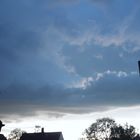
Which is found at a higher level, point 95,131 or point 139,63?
point 95,131

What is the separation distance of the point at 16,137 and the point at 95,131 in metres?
37.9

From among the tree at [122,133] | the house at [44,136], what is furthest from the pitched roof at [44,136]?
the tree at [122,133]

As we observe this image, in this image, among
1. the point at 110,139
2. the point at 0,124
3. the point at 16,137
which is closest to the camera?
the point at 0,124

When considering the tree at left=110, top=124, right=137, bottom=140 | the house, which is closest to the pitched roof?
the house

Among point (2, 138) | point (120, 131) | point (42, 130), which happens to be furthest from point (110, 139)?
point (2, 138)

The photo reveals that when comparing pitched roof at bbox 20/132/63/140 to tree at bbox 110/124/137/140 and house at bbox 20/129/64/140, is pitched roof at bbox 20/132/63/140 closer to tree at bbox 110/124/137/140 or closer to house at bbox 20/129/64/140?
house at bbox 20/129/64/140

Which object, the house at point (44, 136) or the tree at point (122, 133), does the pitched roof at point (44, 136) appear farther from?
the tree at point (122, 133)

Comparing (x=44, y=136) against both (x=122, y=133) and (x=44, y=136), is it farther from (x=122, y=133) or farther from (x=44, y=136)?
(x=122, y=133)

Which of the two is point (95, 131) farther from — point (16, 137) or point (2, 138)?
point (2, 138)

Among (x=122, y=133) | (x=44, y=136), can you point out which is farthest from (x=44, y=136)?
(x=122, y=133)

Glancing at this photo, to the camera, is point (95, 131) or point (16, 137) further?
point (16, 137)

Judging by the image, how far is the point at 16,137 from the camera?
14650cm

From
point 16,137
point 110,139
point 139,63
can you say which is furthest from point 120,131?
point 139,63

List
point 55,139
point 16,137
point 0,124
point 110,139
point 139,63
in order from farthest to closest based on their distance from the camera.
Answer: point 16,137, point 110,139, point 55,139, point 0,124, point 139,63
